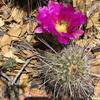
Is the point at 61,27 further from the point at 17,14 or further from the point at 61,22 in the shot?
the point at 17,14

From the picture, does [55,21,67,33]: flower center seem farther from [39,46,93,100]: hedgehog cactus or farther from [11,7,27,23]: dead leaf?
[11,7,27,23]: dead leaf

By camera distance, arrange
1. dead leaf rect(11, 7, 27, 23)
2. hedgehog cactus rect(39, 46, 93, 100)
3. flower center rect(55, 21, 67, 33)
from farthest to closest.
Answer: dead leaf rect(11, 7, 27, 23) → flower center rect(55, 21, 67, 33) → hedgehog cactus rect(39, 46, 93, 100)

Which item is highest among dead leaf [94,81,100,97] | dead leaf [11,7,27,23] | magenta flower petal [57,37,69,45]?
dead leaf [11,7,27,23]

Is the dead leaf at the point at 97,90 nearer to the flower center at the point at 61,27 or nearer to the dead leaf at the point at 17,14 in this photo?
the flower center at the point at 61,27

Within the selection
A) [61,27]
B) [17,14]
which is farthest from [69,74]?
[17,14]

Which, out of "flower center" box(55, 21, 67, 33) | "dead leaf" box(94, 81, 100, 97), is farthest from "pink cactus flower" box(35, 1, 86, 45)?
"dead leaf" box(94, 81, 100, 97)

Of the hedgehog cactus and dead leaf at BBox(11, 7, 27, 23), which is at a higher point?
dead leaf at BBox(11, 7, 27, 23)

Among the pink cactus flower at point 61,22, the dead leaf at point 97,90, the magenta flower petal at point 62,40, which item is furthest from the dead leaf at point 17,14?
the dead leaf at point 97,90
